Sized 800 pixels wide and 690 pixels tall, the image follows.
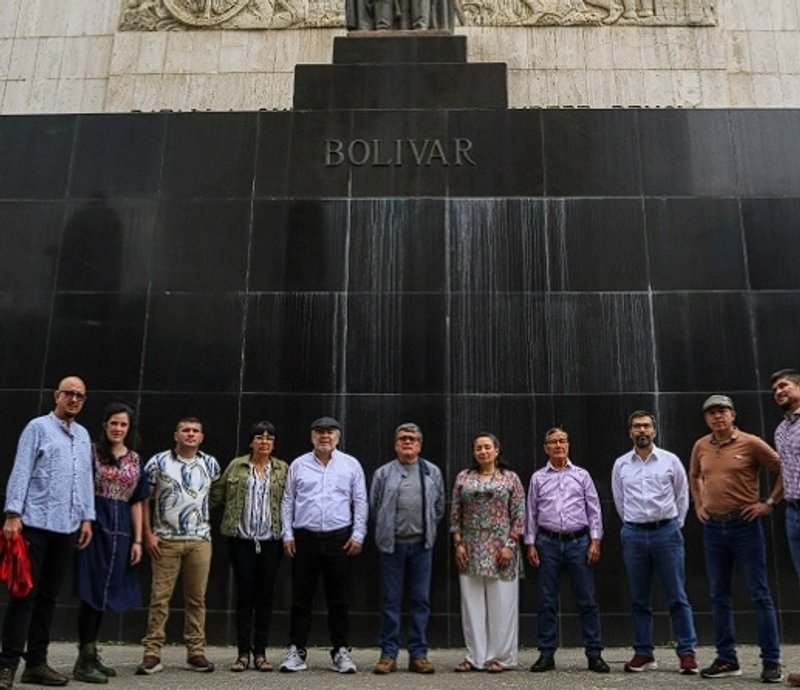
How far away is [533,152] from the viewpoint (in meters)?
8.78

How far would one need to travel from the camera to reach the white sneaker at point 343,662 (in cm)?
609

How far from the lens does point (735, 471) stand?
19.4ft

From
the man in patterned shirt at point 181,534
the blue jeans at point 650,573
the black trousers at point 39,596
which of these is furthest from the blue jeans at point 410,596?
the black trousers at point 39,596

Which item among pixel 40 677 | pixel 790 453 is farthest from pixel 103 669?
pixel 790 453

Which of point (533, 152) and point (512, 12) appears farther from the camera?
point (512, 12)

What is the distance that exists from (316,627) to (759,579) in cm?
375

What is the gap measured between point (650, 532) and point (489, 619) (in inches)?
53.6

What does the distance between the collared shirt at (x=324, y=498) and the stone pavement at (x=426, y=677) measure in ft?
3.36

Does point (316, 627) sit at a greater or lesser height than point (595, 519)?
lesser

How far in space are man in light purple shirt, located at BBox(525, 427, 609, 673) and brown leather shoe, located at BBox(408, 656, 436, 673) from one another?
760mm

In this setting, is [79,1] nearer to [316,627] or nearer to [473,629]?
[316,627]

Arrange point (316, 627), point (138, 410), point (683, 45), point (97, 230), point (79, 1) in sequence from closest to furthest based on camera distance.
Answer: point (316, 627), point (138, 410), point (97, 230), point (683, 45), point (79, 1)

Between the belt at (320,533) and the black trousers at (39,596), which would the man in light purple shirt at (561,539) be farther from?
the black trousers at (39,596)

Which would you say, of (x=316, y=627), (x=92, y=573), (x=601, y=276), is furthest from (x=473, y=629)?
(x=601, y=276)
